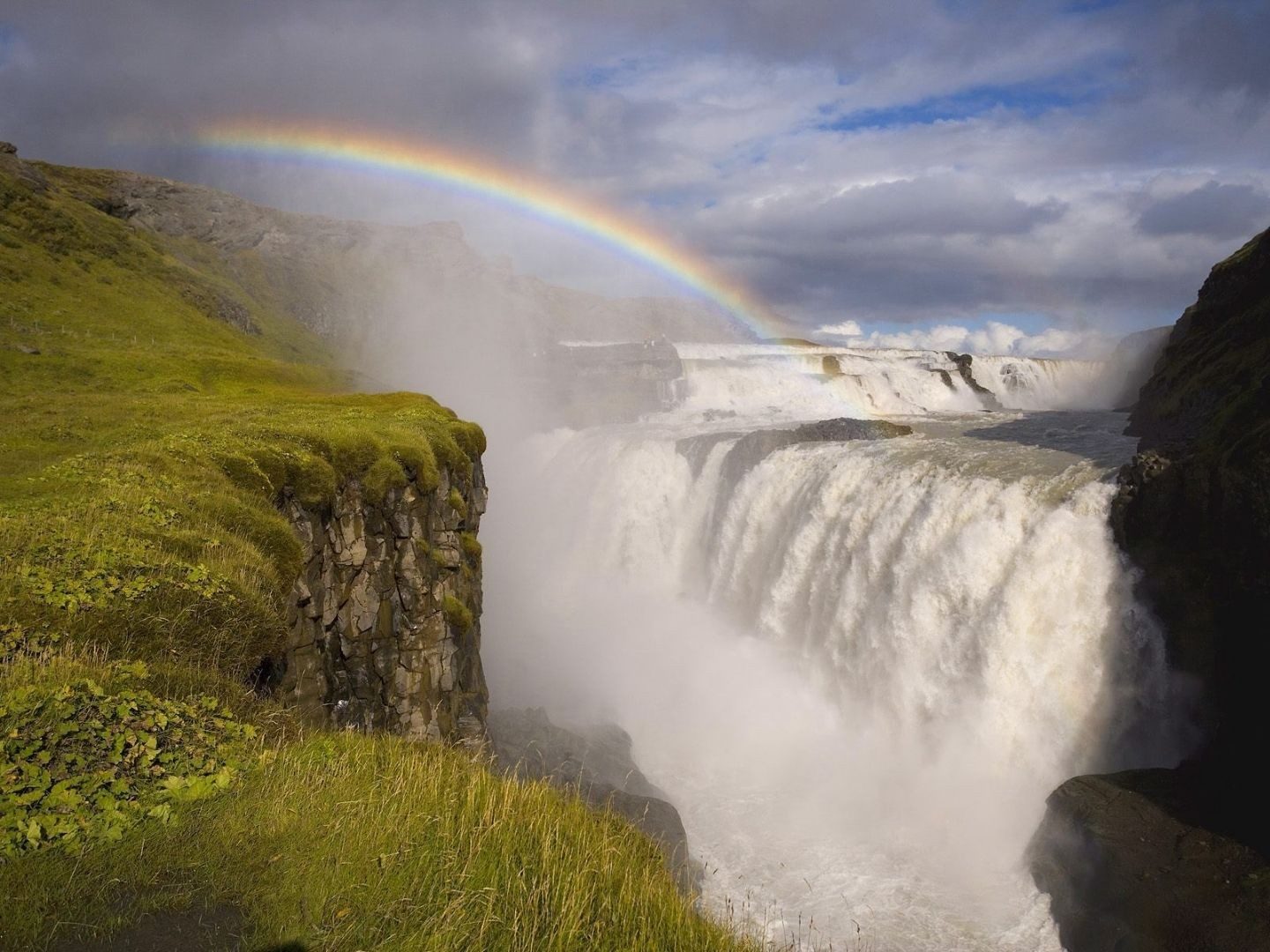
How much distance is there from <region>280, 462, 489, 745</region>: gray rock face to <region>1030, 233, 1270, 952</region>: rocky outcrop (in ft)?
54.0

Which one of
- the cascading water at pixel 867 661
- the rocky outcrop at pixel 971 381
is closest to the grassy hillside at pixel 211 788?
the cascading water at pixel 867 661

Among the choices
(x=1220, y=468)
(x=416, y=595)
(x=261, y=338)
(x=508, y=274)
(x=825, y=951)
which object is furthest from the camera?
→ (x=508, y=274)

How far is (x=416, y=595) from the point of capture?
70.2 ft

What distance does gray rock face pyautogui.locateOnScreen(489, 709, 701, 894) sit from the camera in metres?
23.1

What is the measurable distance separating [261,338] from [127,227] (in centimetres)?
2661

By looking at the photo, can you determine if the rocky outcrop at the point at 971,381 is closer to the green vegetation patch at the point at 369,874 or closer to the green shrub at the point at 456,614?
the green shrub at the point at 456,614

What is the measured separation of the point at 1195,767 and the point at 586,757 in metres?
19.5

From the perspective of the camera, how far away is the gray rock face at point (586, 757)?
75.7 feet

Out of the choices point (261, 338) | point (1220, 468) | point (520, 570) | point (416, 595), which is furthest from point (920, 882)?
point (261, 338)

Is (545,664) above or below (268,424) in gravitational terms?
below

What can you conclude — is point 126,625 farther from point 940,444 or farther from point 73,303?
point 73,303

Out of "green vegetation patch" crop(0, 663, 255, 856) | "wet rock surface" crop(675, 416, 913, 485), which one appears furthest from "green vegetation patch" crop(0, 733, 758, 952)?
"wet rock surface" crop(675, 416, 913, 485)

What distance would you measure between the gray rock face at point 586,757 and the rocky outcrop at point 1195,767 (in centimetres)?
1094

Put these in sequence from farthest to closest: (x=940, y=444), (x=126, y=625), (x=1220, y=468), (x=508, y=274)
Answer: (x=508, y=274) < (x=940, y=444) < (x=1220, y=468) < (x=126, y=625)
